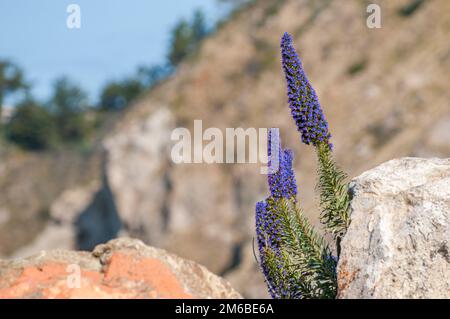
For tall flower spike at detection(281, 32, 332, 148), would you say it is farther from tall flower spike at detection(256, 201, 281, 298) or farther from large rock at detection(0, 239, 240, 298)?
large rock at detection(0, 239, 240, 298)

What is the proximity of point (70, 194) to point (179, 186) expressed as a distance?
13945mm

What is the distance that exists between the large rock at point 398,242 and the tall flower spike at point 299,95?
2.64ft

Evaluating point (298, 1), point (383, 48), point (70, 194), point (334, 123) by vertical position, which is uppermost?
point (298, 1)

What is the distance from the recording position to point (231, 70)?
167ft

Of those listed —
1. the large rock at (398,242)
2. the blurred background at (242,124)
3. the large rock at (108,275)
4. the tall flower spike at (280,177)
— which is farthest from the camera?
the blurred background at (242,124)

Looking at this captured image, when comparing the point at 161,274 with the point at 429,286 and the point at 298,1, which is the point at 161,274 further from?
the point at 298,1

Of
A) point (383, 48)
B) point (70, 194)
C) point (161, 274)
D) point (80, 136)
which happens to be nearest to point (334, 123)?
point (383, 48)

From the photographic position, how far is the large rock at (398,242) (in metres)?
6.64

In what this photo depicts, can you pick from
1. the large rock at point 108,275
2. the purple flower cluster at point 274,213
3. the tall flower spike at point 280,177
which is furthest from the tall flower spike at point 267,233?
the large rock at point 108,275

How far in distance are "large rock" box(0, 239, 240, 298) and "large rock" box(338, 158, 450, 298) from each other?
2.73m

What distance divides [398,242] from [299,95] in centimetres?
171

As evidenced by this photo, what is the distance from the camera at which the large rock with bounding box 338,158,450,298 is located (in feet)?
21.8

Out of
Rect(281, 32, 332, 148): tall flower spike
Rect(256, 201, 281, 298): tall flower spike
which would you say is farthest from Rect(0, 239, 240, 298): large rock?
Rect(281, 32, 332, 148): tall flower spike

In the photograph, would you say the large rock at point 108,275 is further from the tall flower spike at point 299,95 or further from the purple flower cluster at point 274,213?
the tall flower spike at point 299,95
